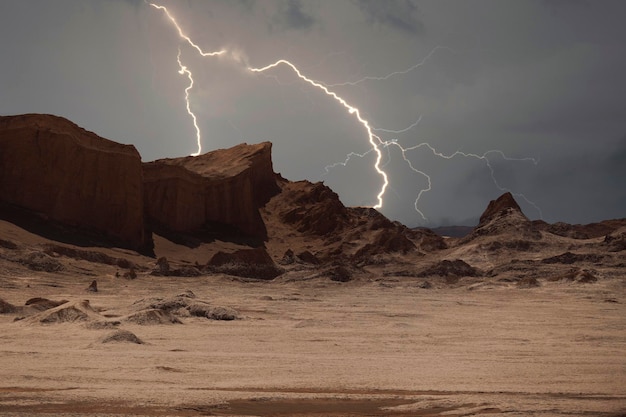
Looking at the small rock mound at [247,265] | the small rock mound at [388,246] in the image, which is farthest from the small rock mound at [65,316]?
the small rock mound at [388,246]

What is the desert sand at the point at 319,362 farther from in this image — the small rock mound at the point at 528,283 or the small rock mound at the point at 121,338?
the small rock mound at the point at 528,283

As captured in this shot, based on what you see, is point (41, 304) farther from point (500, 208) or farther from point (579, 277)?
point (500, 208)

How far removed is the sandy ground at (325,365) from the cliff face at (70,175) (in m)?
22.9

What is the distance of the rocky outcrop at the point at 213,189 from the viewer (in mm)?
54531

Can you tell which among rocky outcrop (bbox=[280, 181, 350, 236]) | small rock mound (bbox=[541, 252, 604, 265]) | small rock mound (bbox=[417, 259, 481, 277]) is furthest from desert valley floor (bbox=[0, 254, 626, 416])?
rocky outcrop (bbox=[280, 181, 350, 236])

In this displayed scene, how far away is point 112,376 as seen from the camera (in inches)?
338

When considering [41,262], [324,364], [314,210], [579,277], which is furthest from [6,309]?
[314,210]

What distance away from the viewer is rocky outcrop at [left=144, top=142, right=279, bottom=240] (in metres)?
54.5

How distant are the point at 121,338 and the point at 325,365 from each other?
12.7ft

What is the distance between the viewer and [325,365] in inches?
402

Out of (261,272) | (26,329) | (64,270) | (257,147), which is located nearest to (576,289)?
(261,272)

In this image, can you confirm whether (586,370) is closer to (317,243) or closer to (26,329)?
(26,329)

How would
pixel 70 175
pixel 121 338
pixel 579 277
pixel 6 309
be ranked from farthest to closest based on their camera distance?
pixel 70 175 < pixel 579 277 < pixel 6 309 < pixel 121 338

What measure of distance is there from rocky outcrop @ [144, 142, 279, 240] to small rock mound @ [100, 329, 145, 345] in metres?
42.0
